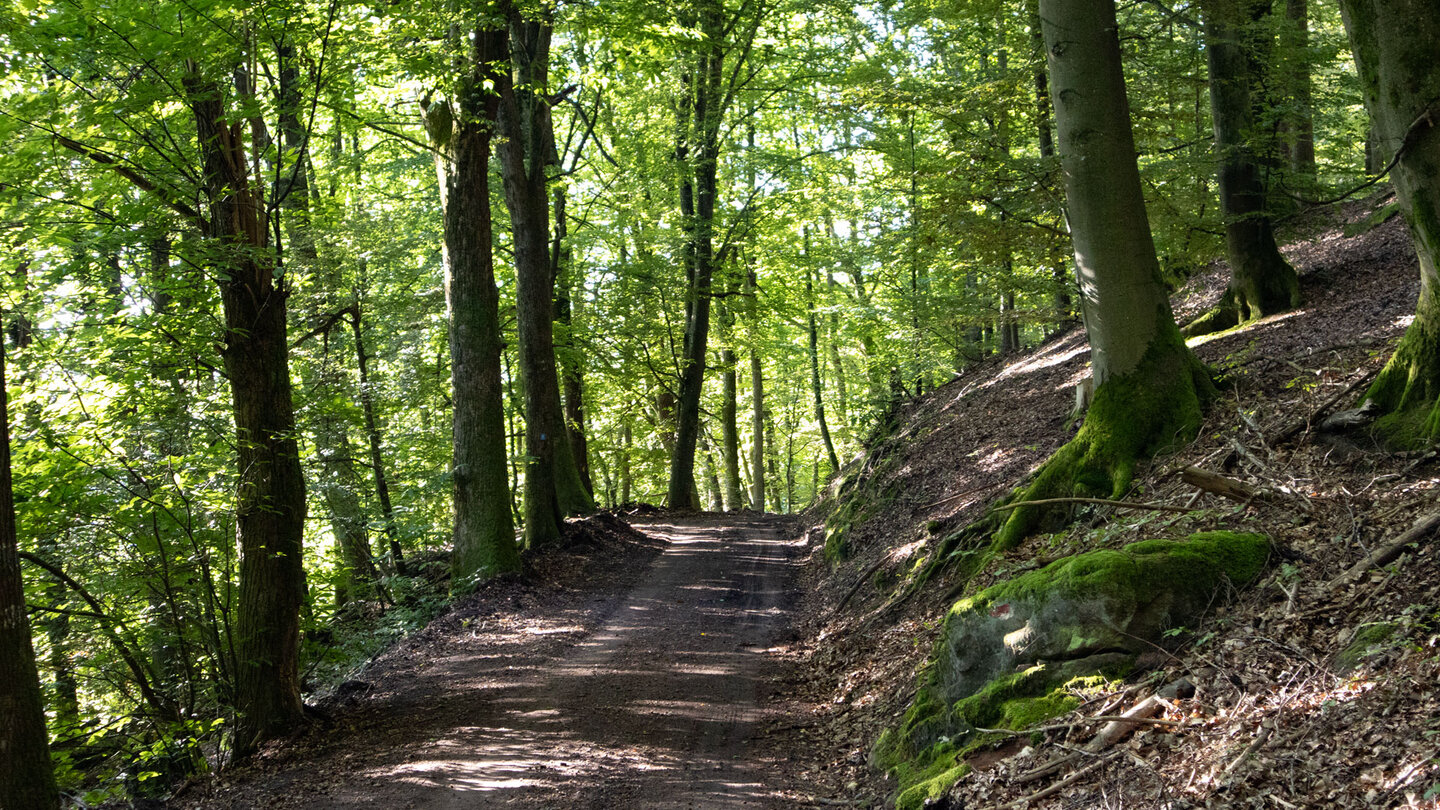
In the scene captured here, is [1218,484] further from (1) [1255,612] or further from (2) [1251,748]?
(2) [1251,748]

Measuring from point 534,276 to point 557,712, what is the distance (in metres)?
9.16

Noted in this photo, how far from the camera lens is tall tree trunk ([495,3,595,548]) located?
14156 millimetres

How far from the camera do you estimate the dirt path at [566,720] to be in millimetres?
5875

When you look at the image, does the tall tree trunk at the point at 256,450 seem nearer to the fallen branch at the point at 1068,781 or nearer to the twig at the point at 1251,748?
the fallen branch at the point at 1068,781

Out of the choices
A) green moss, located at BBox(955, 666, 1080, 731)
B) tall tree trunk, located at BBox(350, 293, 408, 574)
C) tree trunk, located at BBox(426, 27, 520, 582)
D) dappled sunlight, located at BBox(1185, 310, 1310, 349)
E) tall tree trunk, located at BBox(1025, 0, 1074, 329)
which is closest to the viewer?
green moss, located at BBox(955, 666, 1080, 731)

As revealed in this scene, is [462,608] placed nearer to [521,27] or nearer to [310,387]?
[310,387]

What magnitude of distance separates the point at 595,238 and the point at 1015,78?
43.3 ft

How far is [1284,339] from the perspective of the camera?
830cm

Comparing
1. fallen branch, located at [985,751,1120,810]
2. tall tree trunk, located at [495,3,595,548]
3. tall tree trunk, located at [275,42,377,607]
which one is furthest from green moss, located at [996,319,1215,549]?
tall tree trunk, located at [495,3,595,548]

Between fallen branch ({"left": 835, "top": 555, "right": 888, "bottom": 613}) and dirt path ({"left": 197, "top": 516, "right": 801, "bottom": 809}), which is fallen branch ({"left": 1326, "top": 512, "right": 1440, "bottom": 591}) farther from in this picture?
fallen branch ({"left": 835, "top": 555, "right": 888, "bottom": 613})

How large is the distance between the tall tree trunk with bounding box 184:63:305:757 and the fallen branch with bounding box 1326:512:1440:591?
7.05 meters

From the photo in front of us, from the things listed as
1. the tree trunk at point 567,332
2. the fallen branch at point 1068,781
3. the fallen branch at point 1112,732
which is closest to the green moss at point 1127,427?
the fallen branch at point 1112,732

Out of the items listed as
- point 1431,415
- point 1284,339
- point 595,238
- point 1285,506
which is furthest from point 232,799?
point 595,238

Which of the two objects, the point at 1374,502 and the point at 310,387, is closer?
the point at 1374,502
